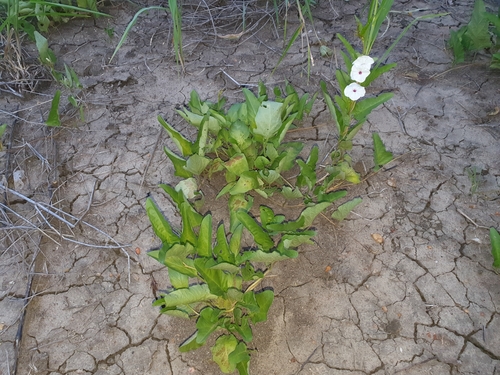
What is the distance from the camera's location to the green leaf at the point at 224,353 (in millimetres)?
1683

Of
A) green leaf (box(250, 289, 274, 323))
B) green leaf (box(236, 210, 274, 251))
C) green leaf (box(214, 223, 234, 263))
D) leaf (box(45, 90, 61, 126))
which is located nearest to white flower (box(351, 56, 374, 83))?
green leaf (box(236, 210, 274, 251))

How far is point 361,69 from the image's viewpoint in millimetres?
1899

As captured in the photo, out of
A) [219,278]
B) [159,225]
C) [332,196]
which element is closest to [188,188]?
[159,225]

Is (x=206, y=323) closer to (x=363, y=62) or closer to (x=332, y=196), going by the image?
(x=332, y=196)

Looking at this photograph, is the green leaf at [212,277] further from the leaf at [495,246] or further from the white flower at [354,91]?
the leaf at [495,246]

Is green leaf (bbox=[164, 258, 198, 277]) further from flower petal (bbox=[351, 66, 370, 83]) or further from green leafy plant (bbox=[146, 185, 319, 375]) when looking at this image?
flower petal (bbox=[351, 66, 370, 83])

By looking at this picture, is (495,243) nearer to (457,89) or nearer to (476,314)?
(476,314)

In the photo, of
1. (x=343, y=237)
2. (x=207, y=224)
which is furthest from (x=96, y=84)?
(x=343, y=237)

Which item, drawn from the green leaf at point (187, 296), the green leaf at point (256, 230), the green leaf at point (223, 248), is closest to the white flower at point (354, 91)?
the green leaf at point (256, 230)

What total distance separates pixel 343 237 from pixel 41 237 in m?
1.38

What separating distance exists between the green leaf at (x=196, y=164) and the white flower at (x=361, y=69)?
733 mm

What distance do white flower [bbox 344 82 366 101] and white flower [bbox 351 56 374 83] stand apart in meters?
0.03

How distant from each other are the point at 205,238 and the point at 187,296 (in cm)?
22

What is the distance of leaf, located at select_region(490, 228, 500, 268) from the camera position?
1.89m
